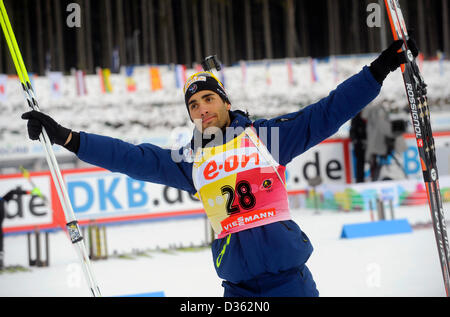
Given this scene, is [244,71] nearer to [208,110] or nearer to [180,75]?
[180,75]

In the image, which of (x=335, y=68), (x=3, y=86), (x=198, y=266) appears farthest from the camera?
(x=335, y=68)

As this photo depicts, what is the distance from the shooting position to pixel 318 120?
1747 mm

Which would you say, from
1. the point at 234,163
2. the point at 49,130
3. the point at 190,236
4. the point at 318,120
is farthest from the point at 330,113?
the point at 190,236

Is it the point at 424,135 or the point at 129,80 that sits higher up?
the point at 129,80

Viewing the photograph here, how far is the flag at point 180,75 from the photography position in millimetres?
9680

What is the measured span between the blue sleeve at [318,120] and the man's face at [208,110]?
0.13 metres

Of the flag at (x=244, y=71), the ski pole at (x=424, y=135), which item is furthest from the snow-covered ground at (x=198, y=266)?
the flag at (x=244, y=71)

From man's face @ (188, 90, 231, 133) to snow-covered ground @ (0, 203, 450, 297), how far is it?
1990 mm

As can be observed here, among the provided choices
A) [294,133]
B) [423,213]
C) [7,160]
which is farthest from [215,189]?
[7,160]

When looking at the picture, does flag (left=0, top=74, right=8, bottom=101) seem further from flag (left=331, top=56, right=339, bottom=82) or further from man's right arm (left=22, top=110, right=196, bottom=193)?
man's right arm (left=22, top=110, right=196, bottom=193)

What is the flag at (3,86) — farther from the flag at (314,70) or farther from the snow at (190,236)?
the flag at (314,70)

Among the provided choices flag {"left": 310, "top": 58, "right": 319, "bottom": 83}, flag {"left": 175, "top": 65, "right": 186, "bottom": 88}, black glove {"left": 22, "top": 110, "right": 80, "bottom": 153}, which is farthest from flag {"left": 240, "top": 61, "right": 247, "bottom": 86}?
black glove {"left": 22, "top": 110, "right": 80, "bottom": 153}

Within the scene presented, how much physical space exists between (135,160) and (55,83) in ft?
25.8

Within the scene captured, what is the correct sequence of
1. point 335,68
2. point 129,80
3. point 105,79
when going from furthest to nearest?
1. point 335,68
2. point 129,80
3. point 105,79
